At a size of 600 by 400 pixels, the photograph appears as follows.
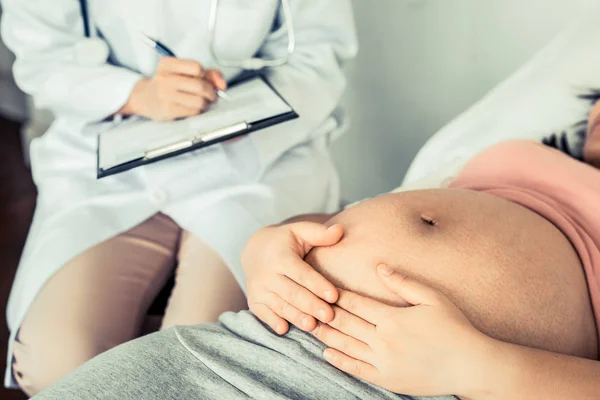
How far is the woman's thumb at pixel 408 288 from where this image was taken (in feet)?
1.96

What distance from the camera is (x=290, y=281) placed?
0.64m

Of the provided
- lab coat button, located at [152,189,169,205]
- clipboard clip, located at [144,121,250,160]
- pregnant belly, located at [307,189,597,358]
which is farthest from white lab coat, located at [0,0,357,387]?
pregnant belly, located at [307,189,597,358]

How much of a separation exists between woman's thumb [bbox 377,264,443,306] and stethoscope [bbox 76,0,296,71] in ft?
1.52

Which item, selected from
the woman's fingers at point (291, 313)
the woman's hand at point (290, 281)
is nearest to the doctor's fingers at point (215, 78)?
the woman's hand at point (290, 281)

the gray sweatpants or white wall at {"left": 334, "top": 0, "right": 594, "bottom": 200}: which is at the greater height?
white wall at {"left": 334, "top": 0, "right": 594, "bottom": 200}

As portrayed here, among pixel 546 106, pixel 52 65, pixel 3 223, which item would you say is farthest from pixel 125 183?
pixel 3 223

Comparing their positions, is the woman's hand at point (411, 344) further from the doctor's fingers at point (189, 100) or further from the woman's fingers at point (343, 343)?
the doctor's fingers at point (189, 100)

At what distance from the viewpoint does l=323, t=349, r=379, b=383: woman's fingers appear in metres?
0.58

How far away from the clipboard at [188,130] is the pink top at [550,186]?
30 centimetres

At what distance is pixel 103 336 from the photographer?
807 mm

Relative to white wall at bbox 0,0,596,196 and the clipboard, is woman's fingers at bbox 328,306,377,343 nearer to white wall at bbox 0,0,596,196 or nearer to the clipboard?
the clipboard

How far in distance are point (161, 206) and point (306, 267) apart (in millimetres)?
353

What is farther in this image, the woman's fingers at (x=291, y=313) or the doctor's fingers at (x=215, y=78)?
the doctor's fingers at (x=215, y=78)

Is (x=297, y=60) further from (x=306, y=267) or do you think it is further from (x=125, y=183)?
(x=306, y=267)
